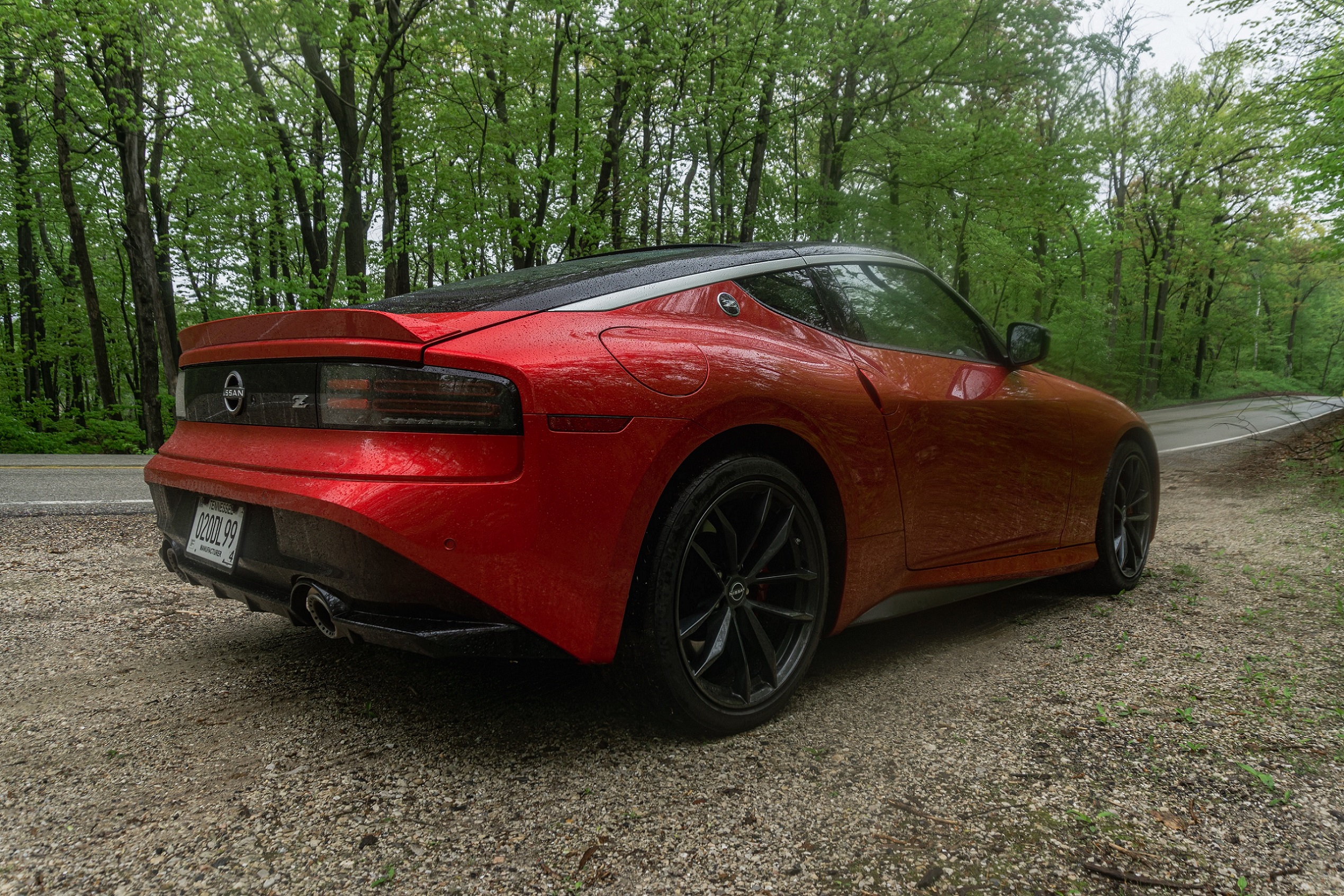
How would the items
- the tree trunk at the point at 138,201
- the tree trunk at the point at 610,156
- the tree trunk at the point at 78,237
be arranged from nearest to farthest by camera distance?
the tree trunk at the point at 610,156, the tree trunk at the point at 138,201, the tree trunk at the point at 78,237

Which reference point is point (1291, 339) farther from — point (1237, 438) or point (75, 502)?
point (75, 502)

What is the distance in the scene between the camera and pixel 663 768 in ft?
6.57

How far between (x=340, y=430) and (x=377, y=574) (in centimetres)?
38

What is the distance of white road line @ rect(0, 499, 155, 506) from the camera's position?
5816mm

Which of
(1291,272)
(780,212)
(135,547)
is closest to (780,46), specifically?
(780,212)

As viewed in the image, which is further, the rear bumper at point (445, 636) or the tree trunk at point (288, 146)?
the tree trunk at point (288, 146)

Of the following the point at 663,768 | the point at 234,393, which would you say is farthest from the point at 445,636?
the point at 234,393

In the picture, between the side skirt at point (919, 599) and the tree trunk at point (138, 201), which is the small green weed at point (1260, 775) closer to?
the side skirt at point (919, 599)

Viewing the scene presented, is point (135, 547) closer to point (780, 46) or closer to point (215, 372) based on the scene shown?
point (215, 372)

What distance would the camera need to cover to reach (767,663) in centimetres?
227

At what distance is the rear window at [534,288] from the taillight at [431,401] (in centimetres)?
31

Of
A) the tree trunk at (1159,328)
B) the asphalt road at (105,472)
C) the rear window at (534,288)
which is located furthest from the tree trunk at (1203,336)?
the rear window at (534,288)

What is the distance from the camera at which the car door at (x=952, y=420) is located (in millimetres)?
2693

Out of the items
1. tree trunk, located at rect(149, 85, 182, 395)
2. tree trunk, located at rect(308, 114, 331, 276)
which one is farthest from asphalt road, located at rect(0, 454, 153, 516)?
tree trunk, located at rect(308, 114, 331, 276)
